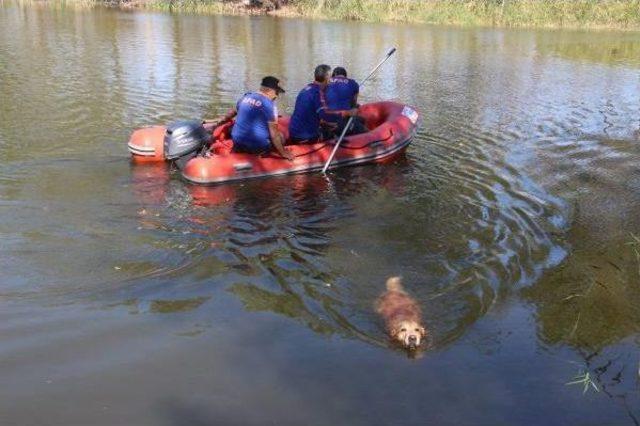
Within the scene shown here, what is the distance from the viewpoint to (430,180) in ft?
23.6

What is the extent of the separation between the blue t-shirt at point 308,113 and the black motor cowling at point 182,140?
3.89 feet

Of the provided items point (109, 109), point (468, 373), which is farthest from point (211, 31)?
point (468, 373)

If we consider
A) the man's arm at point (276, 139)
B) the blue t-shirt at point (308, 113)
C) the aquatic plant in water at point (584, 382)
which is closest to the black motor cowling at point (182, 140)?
the man's arm at point (276, 139)

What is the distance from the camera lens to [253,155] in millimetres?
6887

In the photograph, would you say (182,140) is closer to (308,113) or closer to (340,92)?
(308,113)

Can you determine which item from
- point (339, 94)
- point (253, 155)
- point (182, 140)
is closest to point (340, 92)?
point (339, 94)

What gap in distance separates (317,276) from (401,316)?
Result: 995mm

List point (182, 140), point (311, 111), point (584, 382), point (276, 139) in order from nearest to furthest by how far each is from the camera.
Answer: point (584, 382) → point (276, 139) → point (182, 140) → point (311, 111)

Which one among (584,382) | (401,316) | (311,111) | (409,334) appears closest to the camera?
(584,382)

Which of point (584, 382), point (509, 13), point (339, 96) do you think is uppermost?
point (509, 13)

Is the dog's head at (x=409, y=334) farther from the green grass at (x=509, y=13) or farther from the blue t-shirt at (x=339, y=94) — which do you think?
the green grass at (x=509, y=13)

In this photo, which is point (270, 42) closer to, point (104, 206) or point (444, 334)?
point (104, 206)

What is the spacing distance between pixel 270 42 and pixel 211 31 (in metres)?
3.56

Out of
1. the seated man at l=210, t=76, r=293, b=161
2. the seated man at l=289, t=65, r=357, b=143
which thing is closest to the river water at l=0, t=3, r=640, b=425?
the seated man at l=210, t=76, r=293, b=161
